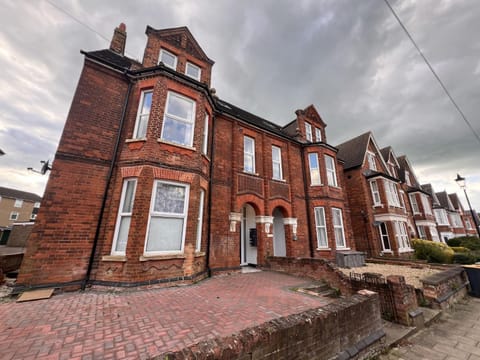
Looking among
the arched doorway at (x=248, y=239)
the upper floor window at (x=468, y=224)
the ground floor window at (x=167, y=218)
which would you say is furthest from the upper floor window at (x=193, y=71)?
the upper floor window at (x=468, y=224)

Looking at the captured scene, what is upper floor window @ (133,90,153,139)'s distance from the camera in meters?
7.21

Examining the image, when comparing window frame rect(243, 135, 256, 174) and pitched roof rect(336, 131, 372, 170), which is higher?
pitched roof rect(336, 131, 372, 170)

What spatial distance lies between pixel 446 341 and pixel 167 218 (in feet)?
24.5

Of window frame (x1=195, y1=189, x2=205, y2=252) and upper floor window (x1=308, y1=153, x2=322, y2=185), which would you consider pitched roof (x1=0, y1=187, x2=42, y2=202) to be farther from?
upper floor window (x1=308, y1=153, x2=322, y2=185)

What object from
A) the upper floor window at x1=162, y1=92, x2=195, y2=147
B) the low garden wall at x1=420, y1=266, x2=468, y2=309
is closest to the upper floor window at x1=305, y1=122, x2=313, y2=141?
the upper floor window at x1=162, y1=92, x2=195, y2=147

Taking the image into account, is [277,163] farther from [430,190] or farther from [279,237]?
[430,190]

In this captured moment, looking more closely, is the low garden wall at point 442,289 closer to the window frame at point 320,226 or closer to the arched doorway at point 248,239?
the window frame at point 320,226

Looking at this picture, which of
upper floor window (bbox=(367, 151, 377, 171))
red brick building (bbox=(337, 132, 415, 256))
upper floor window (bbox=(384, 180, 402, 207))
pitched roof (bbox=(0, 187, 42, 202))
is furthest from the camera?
pitched roof (bbox=(0, 187, 42, 202))

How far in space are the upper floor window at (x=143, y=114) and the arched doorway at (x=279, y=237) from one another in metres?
8.52

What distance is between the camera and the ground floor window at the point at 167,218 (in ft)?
20.2

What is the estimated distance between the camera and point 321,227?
12.0m

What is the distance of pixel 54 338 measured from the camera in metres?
2.97

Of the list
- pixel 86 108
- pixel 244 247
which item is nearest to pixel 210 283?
pixel 244 247

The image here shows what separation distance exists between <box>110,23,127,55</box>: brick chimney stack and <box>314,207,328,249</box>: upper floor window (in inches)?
548
